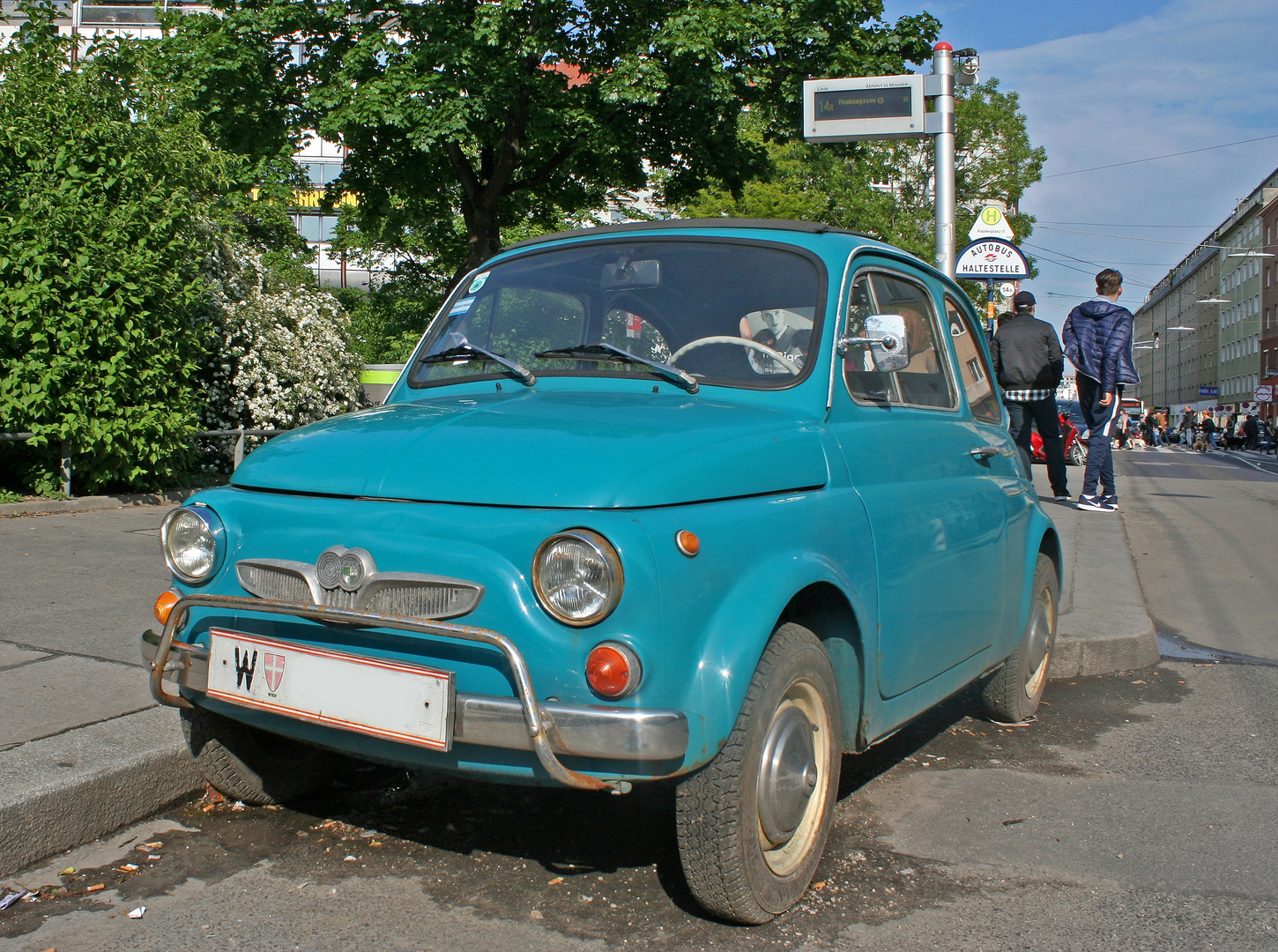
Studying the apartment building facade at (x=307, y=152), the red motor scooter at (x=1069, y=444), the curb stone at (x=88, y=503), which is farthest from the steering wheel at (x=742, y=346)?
the apartment building facade at (x=307, y=152)

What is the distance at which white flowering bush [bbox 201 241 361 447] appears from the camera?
45.6 ft

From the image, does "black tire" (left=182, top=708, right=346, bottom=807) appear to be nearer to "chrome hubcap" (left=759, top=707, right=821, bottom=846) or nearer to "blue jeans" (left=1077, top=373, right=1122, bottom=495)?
"chrome hubcap" (left=759, top=707, right=821, bottom=846)

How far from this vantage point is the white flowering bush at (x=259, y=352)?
13914 millimetres

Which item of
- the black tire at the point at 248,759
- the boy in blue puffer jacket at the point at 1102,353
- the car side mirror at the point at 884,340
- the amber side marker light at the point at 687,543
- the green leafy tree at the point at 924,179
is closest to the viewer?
the amber side marker light at the point at 687,543

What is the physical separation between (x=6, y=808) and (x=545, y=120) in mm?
16192

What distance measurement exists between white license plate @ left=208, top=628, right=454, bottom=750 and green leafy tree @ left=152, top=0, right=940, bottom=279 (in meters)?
15.4

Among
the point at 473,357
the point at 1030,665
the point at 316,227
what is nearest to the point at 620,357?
the point at 473,357

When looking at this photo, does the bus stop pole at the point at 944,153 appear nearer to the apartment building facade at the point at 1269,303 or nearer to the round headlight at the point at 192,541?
the round headlight at the point at 192,541

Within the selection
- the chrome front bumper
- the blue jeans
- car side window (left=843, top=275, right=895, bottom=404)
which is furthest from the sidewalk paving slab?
the chrome front bumper

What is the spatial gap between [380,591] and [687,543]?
2.42 feet

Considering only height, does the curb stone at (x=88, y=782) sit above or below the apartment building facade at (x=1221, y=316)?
below

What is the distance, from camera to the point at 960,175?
48688 mm

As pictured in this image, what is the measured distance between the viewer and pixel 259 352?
47.3 feet

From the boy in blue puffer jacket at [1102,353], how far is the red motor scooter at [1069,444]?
7595mm
